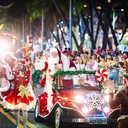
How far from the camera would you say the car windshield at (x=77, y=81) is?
1286 cm

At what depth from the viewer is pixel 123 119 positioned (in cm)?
681

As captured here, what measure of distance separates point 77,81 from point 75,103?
4.06 ft

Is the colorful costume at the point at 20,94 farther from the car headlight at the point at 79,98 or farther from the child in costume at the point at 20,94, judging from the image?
the car headlight at the point at 79,98

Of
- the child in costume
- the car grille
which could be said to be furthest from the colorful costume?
the car grille

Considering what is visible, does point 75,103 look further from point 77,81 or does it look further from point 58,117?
point 77,81

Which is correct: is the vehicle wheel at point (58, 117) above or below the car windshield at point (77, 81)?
below

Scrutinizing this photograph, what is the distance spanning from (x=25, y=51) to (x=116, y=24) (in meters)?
33.3

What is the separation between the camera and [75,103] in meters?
11.9

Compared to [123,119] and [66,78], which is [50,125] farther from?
[123,119]

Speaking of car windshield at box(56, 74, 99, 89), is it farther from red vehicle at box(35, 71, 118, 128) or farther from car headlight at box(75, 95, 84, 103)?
car headlight at box(75, 95, 84, 103)

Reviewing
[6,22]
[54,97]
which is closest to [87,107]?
[54,97]

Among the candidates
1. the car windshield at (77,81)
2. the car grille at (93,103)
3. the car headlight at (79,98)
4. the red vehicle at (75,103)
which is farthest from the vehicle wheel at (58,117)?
the car windshield at (77,81)

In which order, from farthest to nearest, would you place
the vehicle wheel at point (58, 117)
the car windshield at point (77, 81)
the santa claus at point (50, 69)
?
the santa claus at point (50, 69), the car windshield at point (77, 81), the vehicle wheel at point (58, 117)

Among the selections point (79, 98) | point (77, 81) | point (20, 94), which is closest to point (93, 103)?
point (79, 98)
